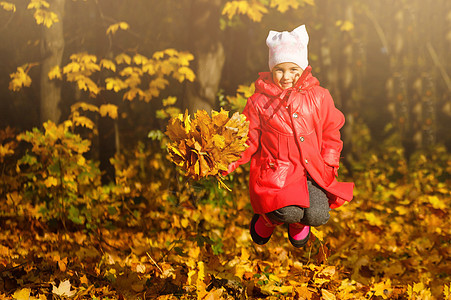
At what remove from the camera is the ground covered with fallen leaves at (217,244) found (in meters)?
3.76

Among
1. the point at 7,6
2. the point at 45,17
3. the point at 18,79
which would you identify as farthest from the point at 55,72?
the point at 7,6

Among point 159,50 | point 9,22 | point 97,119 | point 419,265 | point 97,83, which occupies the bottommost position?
point 419,265

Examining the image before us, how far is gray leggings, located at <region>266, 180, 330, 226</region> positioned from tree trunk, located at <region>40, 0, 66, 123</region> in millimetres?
3559

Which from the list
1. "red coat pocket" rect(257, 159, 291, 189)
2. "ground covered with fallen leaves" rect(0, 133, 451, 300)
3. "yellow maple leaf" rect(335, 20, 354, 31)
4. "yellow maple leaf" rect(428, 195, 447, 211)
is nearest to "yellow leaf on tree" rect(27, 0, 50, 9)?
"ground covered with fallen leaves" rect(0, 133, 451, 300)

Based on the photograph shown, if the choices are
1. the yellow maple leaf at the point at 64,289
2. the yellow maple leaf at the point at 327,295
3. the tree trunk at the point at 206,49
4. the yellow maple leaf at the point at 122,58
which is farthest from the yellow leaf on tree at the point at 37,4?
the yellow maple leaf at the point at 327,295

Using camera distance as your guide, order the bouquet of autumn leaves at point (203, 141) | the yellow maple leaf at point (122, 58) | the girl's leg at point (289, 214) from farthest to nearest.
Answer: the yellow maple leaf at point (122, 58) → the girl's leg at point (289, 214) → the bouquet of autumn leaves at point (203, 141)

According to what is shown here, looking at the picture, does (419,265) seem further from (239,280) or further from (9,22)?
(9,22)

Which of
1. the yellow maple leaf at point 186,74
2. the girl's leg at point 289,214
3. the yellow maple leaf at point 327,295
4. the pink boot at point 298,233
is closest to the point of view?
the girl's leg at point 289,214

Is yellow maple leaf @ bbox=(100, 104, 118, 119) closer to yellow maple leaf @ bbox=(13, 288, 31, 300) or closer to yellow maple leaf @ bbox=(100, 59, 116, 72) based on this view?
yellow maple leaf @ bbox=(100, 59, 116, 72)

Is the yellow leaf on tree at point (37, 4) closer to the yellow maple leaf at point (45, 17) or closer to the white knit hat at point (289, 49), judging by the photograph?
the yellow maple leaf at point (45, 17)

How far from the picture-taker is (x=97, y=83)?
5027 mm

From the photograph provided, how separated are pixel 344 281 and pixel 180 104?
8.12 feet

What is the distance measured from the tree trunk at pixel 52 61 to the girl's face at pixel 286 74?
3292 mm

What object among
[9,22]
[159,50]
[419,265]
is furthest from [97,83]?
[419,265]
